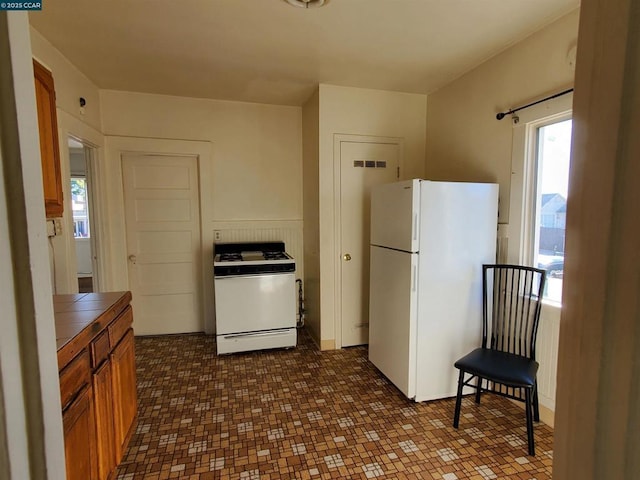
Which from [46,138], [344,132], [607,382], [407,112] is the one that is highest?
[407,112]

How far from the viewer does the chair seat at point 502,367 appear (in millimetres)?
1919

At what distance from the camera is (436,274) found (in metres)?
2.37

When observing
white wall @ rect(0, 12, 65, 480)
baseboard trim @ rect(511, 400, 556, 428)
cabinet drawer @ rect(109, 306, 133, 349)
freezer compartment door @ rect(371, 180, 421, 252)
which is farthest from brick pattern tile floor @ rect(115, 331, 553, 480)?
white wall @ rect(0, 12, 65, 480)

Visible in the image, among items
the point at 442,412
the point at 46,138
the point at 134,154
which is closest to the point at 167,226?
the point at 134,154

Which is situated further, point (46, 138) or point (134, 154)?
point (134, 154)

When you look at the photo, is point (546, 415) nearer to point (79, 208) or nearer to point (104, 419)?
point (104, 419)

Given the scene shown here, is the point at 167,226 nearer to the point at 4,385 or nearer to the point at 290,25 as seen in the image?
the point at 290,25

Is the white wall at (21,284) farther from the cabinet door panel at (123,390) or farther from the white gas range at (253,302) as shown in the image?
the white gas range at (253,302)

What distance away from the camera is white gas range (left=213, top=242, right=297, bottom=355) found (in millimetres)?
3125

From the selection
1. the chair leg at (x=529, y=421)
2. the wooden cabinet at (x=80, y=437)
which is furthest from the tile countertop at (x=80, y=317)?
the chair leg at (x=529, y=421)

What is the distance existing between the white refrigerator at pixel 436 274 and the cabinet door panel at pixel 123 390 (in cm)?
177

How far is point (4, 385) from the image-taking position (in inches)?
13.9

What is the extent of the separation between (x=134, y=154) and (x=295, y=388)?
2757mm

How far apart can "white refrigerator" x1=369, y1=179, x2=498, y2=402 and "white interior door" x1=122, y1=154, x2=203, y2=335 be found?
2.24m
